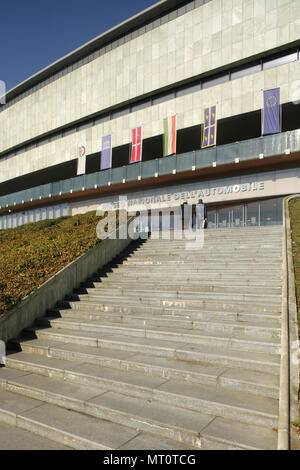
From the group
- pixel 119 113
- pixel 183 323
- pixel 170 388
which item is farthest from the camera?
pixel 119 113

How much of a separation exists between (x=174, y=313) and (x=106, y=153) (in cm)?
2628

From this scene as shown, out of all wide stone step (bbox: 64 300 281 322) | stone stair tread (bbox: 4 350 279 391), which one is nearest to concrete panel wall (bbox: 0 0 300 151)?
wide stone step (bbox: 64 300 281 322)

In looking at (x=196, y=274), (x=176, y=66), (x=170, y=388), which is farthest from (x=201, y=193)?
(x=170, y=388)

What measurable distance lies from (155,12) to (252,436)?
32.9 metres

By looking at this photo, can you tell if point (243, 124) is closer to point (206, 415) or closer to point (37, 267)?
point (37, 267)

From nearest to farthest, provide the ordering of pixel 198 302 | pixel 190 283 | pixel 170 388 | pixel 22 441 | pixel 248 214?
pixel 22 441 < pixel 170 388 < pixel 198 302 < pixel 190 283 < pixel 248 214

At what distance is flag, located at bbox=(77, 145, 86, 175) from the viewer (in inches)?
1358

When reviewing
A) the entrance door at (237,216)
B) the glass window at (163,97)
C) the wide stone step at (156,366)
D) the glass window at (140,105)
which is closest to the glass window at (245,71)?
the glass window at (163,97)

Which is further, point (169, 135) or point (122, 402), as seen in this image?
point (169, 135)

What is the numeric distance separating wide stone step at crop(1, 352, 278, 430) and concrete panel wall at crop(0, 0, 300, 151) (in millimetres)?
24236

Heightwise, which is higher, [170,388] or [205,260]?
[205,260]

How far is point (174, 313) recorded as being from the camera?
8.57 metres

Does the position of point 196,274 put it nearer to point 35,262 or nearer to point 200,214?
point 35,262

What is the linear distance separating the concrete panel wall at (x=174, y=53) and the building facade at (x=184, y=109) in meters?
0.08
